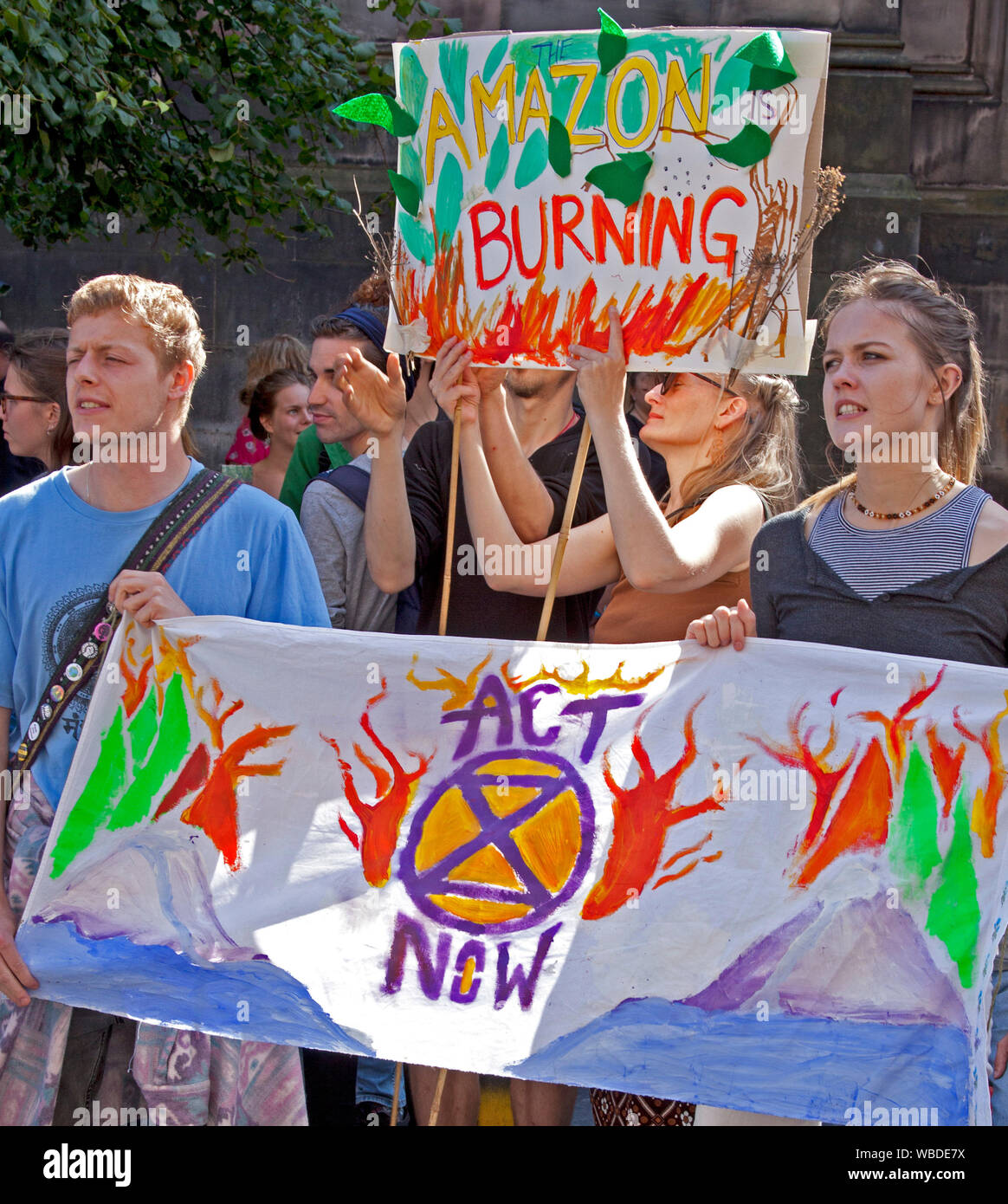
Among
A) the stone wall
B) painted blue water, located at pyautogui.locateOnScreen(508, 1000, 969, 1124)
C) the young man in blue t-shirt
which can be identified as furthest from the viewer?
the stone wall

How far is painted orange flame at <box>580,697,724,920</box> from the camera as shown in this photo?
2537 millimetres

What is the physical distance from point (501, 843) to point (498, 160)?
138 cm

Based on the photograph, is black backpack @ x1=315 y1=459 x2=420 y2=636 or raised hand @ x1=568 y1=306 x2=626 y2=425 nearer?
raised hand @ x1=568 y1=306 x2=626 y2=425

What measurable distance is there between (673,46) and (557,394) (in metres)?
0.89

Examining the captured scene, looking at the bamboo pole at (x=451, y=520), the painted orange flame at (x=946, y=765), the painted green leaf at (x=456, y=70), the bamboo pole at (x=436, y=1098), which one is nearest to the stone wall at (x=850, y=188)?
the painted green leaf at (x=456, y=70)

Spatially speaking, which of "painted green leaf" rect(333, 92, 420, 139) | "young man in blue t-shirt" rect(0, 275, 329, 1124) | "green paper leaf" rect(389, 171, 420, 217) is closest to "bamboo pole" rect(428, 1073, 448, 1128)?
"young man in blue t-shirt" rect(0, 275, 329, 1124)

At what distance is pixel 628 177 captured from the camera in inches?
110

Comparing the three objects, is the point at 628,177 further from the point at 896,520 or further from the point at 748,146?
the point at 896,520

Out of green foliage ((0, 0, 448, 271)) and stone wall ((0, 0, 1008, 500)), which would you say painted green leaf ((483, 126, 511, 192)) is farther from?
stone wall ((0, 0, 1008, 500))

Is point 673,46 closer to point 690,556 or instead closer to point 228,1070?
point 690,556

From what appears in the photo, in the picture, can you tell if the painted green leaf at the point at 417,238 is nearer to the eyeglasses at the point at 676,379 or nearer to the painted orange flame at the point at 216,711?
the eyeglasses at the point at 676,379

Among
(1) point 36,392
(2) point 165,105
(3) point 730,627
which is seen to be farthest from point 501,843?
(2) point 165,105

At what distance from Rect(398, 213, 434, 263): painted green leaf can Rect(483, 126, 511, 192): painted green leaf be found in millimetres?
167

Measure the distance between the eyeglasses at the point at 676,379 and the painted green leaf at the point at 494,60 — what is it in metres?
0.72
